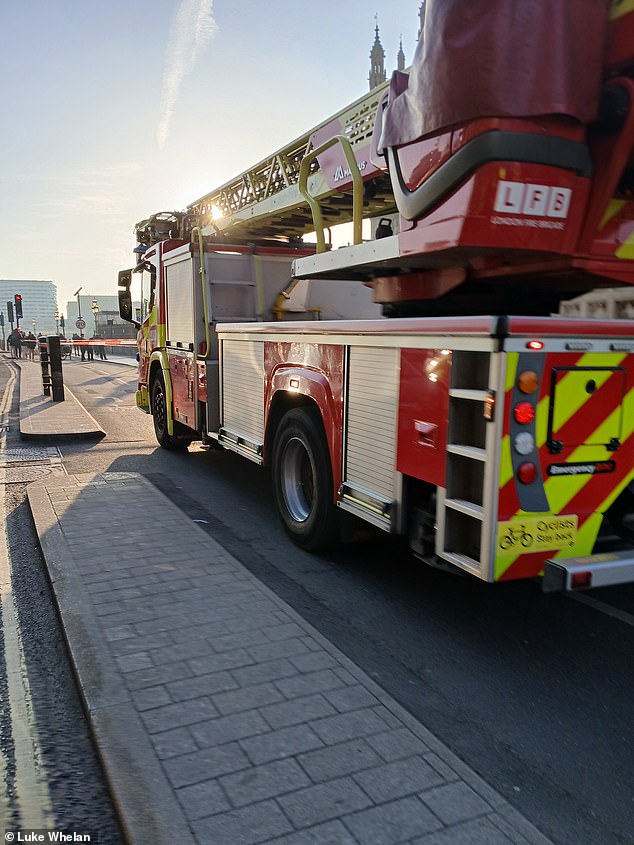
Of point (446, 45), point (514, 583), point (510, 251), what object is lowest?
point (514, 583)

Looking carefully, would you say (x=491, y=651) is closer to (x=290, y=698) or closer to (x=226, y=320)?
(x=290, y=698)

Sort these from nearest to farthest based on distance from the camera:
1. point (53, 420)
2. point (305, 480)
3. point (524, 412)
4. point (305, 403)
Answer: point (524, 412)
point (305, 403)
point (305, 480)
point (53, 420)

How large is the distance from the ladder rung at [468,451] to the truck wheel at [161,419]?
608 cm

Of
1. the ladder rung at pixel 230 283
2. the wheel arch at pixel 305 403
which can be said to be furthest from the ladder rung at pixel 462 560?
the ladder rung at pixel 230 283

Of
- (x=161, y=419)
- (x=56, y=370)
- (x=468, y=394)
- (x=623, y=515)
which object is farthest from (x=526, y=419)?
(x=56, y=370)

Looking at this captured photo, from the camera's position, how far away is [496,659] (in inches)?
143

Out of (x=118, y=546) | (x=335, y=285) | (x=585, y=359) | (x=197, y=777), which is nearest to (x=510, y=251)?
(x=585, y=359)

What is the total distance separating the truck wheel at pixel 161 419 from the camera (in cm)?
915

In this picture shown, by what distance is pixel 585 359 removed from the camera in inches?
130

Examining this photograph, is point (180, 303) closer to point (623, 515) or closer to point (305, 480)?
point (305, 480)

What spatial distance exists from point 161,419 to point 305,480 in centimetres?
443

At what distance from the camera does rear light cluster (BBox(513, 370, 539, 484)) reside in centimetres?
315

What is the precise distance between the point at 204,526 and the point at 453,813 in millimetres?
3888

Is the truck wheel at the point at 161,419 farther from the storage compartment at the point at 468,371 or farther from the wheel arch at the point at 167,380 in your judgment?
the storage compartment at the point at 468,371
